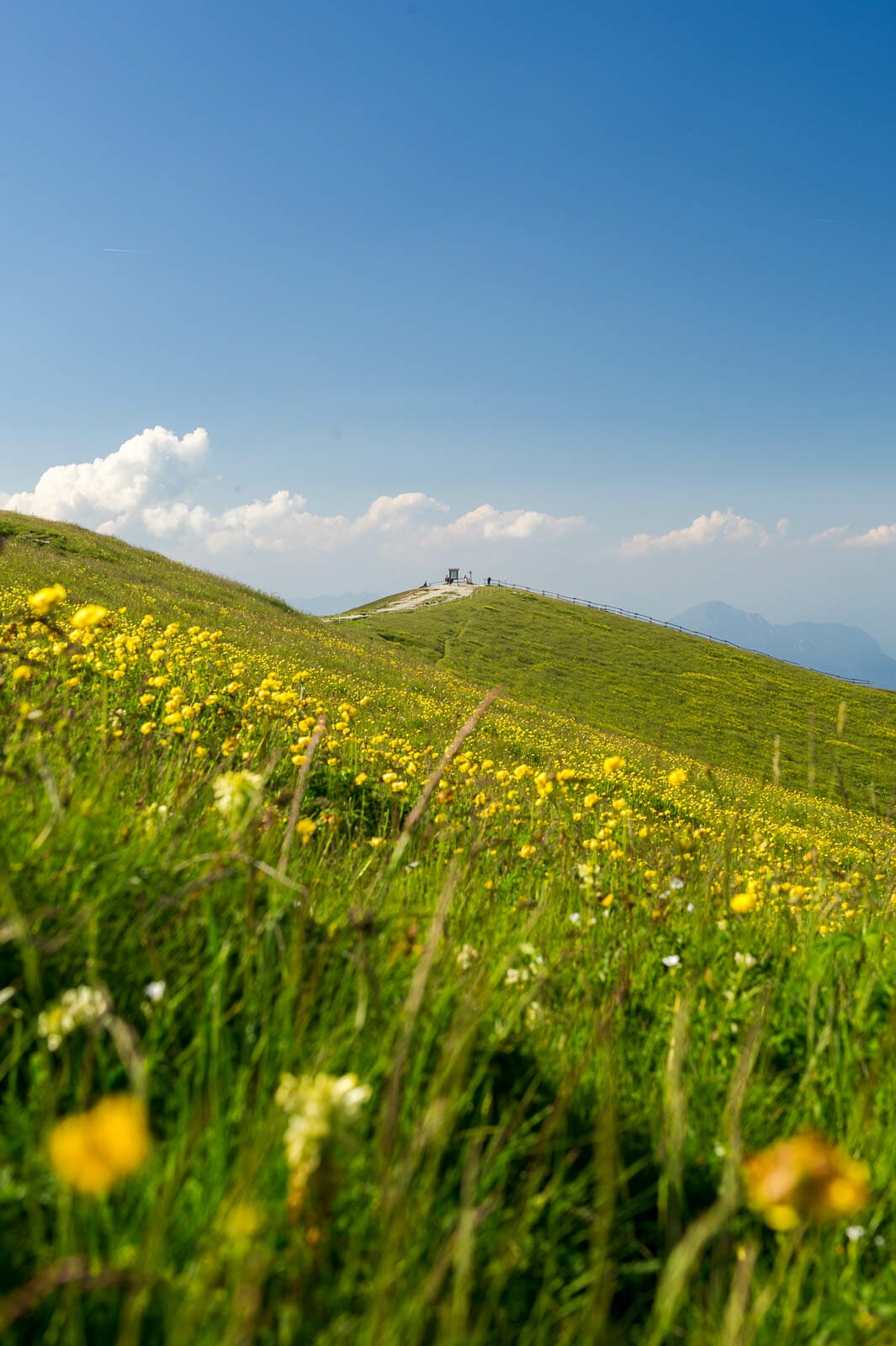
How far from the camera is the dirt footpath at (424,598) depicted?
77.9m

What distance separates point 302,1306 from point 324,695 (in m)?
14.5

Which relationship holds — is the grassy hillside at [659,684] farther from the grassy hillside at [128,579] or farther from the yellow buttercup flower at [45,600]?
the yellow buttercup flower at [45,600]

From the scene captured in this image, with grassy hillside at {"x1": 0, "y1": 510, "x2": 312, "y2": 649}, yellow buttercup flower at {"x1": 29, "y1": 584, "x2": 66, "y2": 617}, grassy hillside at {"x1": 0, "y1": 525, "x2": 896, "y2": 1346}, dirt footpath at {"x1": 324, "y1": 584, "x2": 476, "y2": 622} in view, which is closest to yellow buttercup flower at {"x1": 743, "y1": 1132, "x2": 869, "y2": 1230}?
grassy hillside at {"x1": 0, "y1": 525, "x2": 896, "y2": 1346}

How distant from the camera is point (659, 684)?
63.7 metres

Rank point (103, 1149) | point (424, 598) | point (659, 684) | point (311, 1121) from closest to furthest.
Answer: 1. point (103, 1149)
2. point (311, 1121)
3. point (659, 684)
4. point (424, 598)

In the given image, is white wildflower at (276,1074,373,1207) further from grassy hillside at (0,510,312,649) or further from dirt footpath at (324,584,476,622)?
dirt footpath at (324,584,476,622)

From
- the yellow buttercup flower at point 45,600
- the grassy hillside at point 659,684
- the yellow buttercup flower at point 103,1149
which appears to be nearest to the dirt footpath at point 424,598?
the grassy hillside at point 659,684

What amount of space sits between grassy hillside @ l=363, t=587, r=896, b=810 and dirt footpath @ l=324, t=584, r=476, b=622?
10.5 ft

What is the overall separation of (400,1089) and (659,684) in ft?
211

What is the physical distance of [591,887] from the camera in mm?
4711

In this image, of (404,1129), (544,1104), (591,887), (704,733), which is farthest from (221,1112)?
(704,733)

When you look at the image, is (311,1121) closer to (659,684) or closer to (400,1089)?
(400,1089)

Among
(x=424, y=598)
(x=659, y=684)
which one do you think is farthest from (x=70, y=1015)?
(x=424, y=598)

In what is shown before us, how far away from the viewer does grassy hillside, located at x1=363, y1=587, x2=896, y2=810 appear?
162 feet
